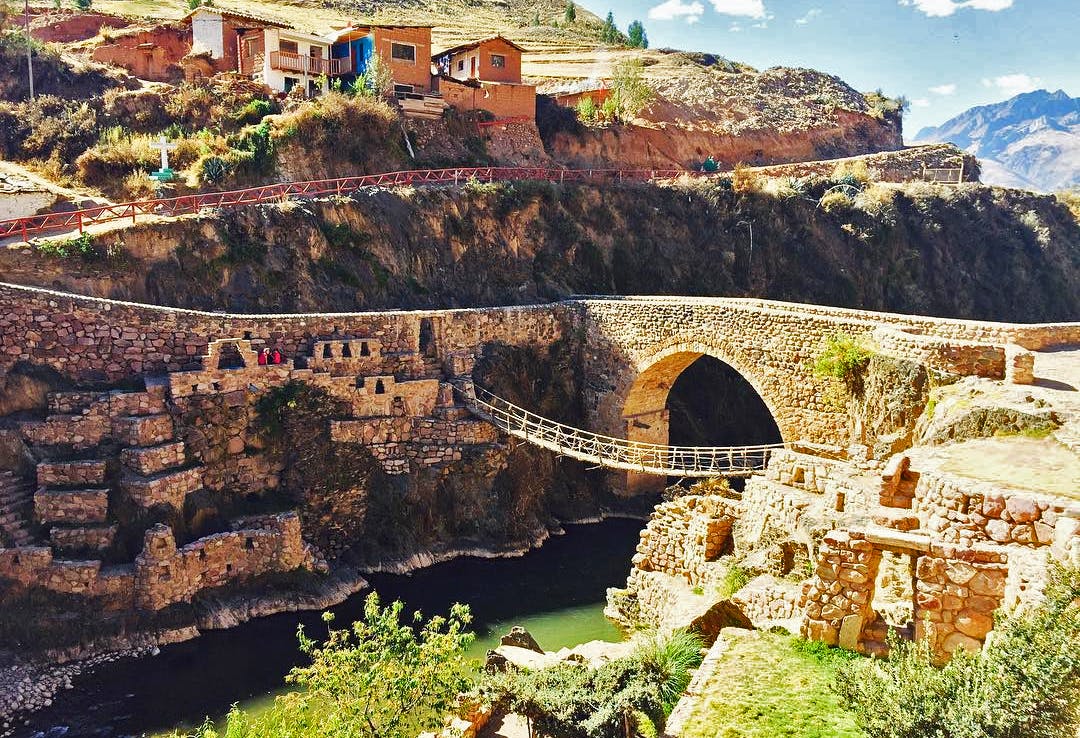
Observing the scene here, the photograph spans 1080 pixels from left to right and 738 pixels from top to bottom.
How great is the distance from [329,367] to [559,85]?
32.1 m

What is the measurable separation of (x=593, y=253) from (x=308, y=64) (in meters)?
14.9

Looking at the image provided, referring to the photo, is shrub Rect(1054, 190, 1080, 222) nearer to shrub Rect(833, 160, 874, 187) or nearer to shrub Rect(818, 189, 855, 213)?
shrub Rect(833, 160, 874, 187)

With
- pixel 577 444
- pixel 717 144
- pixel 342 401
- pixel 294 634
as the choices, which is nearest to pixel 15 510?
pixel 294 634

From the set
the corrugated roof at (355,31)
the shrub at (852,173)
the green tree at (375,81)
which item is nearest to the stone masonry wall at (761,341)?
the green tree at (375,81)

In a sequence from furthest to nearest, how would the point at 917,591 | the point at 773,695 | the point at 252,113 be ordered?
the point at 252,113 < the point at 917,591 < the point at 773,695

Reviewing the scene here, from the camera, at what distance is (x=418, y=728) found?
12.7 m

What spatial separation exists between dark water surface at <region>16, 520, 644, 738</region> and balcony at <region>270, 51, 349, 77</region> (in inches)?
908

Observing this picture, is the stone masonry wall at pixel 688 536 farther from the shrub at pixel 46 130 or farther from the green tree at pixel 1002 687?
the shrub at pixel 46 130

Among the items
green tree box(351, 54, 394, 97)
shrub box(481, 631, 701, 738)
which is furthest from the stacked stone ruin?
green tree box(351, 54, 394, 97)

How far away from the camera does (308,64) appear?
36.2 m

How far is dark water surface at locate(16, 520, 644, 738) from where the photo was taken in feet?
54.3

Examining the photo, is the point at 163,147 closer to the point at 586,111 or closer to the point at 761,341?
the point at 761,341

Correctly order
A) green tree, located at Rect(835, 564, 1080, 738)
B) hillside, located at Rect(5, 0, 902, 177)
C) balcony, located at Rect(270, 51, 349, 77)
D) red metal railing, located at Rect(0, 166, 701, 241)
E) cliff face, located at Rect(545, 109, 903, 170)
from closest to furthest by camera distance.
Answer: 1. green tree, located at Rect(835, 564, 1080, 738)
2. red metal railing, located at Rect(0, 166, 701, 241)
3. balcony, located at Rect(270, 51, 349, 77)
4. cliff face, located at Rect(545, 109, 903, 170)
5. hillside, located at Rect(5, 0, 902, 177)

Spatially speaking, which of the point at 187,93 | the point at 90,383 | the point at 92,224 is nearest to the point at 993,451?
the point at 90,383
